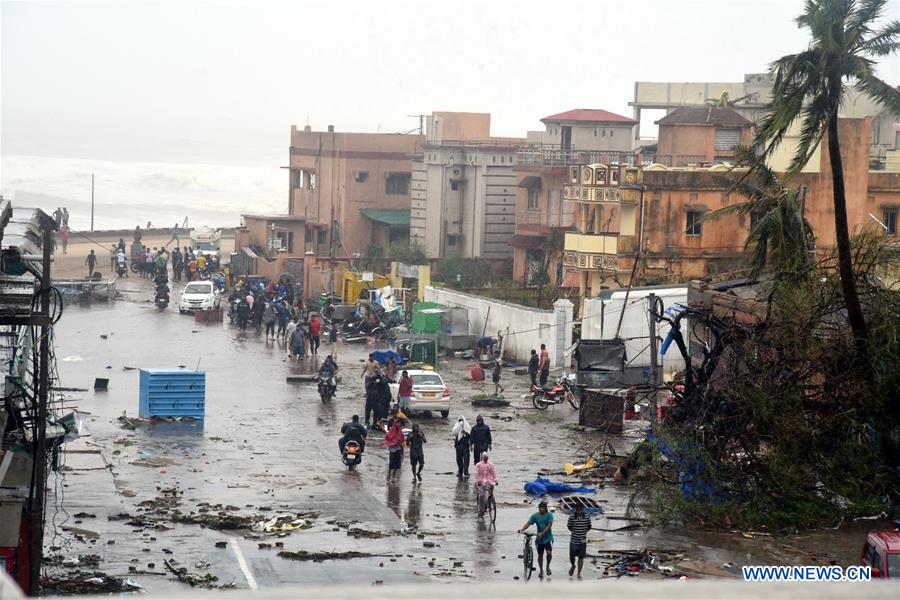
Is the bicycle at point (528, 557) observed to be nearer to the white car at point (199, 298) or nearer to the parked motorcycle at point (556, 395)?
the parked motorcycle at point (556, 395)

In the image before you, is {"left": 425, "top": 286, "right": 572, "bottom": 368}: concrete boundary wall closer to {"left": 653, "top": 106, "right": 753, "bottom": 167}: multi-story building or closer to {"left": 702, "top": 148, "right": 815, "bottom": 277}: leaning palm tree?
{"left": 702, "top": 148, "right": 815, "bottom": 277}: leaning palm tree

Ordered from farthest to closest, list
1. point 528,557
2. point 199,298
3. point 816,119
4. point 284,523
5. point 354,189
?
point 354,189
point 199,298
point 816,119
point 284,523
point 528,557

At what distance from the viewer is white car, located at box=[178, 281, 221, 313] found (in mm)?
47969

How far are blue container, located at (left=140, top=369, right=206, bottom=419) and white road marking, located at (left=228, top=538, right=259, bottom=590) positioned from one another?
10029 mm

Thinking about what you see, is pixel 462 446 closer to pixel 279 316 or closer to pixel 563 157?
pixel 279 316

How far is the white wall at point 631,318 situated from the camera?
3512 cm

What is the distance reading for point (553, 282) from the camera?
53.3 meters

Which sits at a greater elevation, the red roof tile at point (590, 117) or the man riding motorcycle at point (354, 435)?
the red roof tile at point (590, 117)

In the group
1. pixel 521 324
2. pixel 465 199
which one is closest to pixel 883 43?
pixel 521 324

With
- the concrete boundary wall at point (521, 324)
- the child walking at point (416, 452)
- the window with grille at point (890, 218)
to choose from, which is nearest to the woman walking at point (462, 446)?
the child walking at point (416, 452)

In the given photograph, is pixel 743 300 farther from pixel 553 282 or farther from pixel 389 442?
pixel 553 282

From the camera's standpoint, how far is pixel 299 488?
2208 centimetres

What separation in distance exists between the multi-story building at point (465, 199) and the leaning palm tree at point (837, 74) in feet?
129

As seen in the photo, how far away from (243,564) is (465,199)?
1794 inches
